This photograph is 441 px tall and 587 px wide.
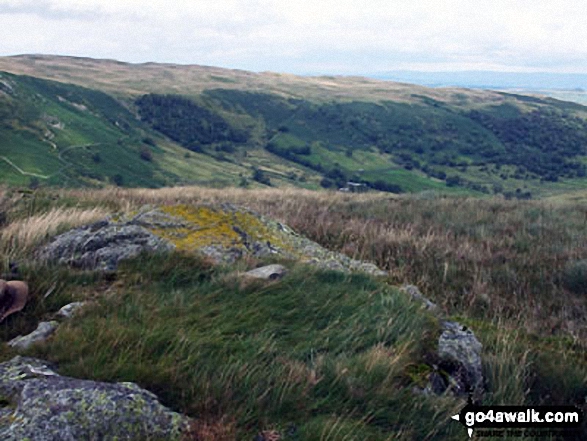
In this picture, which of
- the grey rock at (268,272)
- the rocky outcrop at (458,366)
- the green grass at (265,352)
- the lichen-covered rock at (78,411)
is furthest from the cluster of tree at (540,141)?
the lichen-covered rock at (78,411)

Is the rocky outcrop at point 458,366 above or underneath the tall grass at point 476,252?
above

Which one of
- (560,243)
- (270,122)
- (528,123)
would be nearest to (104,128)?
(270,122)

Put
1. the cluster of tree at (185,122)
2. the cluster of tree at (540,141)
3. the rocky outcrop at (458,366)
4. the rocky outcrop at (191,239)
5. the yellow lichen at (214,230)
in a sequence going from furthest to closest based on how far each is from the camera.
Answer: the cluster of tree at (540,141) < the cluster of tree at (185,122) < the yellow lichen at (214,230) < the rocky outcrop at (191,239) < the rocky outcrop at (458,366)

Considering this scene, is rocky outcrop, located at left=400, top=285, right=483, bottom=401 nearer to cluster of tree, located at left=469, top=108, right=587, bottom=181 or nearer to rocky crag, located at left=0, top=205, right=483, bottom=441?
rocky crag, located at left=0, top=205, right=483, bottom=441

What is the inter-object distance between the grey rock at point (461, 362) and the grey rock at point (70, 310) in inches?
115

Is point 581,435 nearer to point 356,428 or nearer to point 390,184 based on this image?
point 356,428

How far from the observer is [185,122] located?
11681 cm

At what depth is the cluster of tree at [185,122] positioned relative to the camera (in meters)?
112

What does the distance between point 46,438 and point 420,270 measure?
5.66 metres

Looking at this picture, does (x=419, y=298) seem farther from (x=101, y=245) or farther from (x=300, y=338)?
(x=101, y=245)

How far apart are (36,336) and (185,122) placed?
Result: 118270mm

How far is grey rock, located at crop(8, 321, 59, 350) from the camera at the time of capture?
11.1ft

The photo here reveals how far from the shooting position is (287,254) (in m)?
6.43

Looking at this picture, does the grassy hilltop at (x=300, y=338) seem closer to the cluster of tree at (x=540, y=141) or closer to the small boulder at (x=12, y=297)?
the small boulder at (x=12, y=297)
